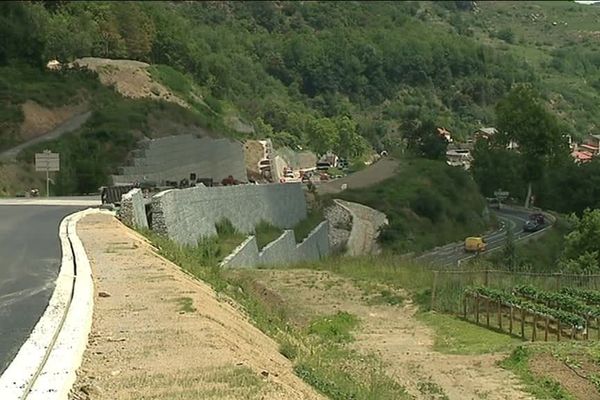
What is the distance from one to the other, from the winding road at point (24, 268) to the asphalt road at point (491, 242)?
18.6 m

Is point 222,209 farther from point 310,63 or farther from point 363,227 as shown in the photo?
point 310,63

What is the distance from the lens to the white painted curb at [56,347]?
27.5 feet

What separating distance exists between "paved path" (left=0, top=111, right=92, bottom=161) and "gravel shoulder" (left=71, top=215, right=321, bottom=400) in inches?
1515

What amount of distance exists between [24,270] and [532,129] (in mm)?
63670

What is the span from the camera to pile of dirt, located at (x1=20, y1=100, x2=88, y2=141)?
2331 inches

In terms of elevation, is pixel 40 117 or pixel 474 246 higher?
pixel 40 117

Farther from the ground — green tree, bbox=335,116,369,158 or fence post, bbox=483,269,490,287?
green tree, bbox=335,116,369,158

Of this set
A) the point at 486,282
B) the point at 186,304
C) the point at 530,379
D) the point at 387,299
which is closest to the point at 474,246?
the point at 486,282

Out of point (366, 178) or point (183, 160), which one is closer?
point (183, 160)

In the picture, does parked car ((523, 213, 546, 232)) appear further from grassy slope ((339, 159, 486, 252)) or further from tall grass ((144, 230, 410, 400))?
tall grass ((144, 230, 410, 400))

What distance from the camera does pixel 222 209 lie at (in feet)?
123

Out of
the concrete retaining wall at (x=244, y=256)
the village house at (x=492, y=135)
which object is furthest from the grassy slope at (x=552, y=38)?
the concrete retaining wall at (x=244, y=256)

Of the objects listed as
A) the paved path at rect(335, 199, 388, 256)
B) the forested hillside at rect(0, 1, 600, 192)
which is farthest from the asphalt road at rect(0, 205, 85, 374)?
the paved path at rect(335, 199, 388, 256)

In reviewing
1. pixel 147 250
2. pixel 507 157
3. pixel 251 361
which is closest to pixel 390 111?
pixel 507 157
